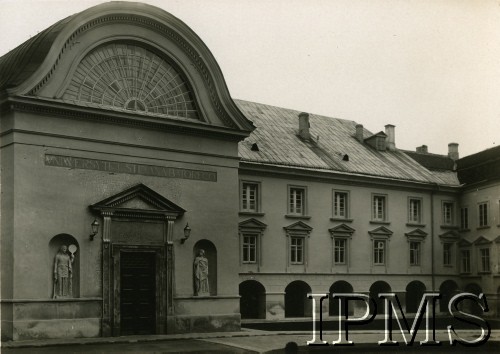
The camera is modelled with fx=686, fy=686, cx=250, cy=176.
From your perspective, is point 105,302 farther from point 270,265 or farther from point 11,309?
point 270,265

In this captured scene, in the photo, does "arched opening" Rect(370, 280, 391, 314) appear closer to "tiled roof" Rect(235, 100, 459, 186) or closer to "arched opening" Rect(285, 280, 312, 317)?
"arched opening" Rect(285, 280, 312, 317)

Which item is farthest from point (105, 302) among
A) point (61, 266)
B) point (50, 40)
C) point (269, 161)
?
point (269, 161)

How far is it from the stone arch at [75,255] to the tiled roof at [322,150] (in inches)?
499

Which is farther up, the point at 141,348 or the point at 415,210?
the point at 415,210

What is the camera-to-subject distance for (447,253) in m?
44.0

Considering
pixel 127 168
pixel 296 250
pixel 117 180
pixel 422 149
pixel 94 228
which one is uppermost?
pixel 422 149

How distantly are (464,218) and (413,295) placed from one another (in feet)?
20.1

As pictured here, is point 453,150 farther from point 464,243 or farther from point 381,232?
point 381,232

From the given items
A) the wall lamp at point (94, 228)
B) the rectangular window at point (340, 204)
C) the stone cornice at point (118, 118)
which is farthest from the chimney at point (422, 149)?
the wall lamp at point (94, 228)

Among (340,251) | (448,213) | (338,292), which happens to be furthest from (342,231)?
(448,213)

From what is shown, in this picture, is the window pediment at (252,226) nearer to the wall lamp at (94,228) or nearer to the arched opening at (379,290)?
the arched opening at (379,290)

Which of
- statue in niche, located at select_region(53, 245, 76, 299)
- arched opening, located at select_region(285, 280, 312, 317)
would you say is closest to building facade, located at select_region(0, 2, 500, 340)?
statue in niche, located at select_region(53, 245, 76, 299)

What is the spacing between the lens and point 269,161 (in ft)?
117

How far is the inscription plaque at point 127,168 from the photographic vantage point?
2359cm
